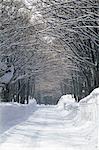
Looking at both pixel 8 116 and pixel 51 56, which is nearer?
pixel 8 116

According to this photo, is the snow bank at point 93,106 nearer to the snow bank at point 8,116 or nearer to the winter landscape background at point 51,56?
the winter landscape background at point 51,56

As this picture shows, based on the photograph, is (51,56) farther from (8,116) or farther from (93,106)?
(93,106)

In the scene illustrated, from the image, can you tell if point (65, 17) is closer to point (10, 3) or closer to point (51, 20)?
point (51, 20)

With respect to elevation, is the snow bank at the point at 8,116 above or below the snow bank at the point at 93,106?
below

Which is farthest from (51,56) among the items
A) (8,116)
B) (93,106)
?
(93,106)

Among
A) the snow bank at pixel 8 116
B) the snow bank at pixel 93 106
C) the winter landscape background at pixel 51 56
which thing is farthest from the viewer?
the snow bank at pixel 8 116

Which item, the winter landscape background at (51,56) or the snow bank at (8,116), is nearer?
the winter landscape background at (51,56)

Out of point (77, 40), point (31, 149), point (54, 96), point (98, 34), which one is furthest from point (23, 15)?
point (54, 96)

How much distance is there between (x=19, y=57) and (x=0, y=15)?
811 inches

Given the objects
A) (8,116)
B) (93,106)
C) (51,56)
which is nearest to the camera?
(93,106)

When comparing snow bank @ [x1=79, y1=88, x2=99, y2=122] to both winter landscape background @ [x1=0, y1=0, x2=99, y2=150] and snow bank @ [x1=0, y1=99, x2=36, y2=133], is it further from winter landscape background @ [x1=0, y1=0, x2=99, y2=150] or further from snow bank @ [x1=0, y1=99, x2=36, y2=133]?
snow bank @ [x1=0, y1=99, x2=36, y2=133]

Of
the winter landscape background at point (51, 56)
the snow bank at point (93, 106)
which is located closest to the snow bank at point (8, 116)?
the winter landscape background at point (51, 56)

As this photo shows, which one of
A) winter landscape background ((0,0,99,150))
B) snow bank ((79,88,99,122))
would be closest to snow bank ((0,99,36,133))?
winter landscape background ((0,0,99,150))

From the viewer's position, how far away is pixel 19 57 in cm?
4834
